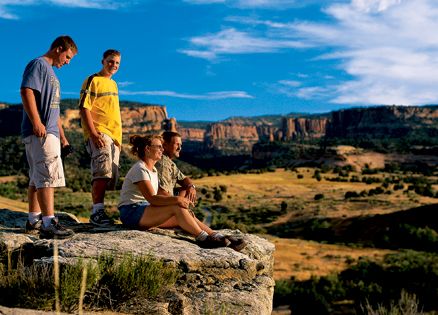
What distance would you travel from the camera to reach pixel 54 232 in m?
5.98

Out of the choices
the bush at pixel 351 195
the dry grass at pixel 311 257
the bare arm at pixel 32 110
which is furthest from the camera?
the bush at pixel 351 195

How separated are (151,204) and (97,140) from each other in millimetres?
1313

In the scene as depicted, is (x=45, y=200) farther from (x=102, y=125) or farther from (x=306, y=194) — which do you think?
(x=306, y=194)

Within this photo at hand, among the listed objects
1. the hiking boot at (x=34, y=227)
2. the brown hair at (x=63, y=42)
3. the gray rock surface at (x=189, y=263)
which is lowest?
the gray rock surface at (x=189, y=263)

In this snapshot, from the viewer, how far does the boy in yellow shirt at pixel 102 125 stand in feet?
23.3

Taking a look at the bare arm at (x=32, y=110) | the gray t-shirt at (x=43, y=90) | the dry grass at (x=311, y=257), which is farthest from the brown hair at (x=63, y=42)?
the dry grass at (x=311, y=257)

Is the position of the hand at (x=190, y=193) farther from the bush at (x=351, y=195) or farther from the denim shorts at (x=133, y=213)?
the bush at (x=351, y=195)

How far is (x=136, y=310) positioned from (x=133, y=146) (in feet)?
8.31

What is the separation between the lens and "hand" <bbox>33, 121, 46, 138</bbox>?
235 inches

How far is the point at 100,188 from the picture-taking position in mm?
7188

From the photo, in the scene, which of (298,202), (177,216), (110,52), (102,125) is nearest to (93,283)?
(177,216)

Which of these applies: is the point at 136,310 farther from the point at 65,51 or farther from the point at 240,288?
the point at 65,51

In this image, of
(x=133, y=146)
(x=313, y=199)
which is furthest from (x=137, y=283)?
(x=313, y=199)

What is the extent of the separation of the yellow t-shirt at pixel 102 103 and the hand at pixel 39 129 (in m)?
1.06
